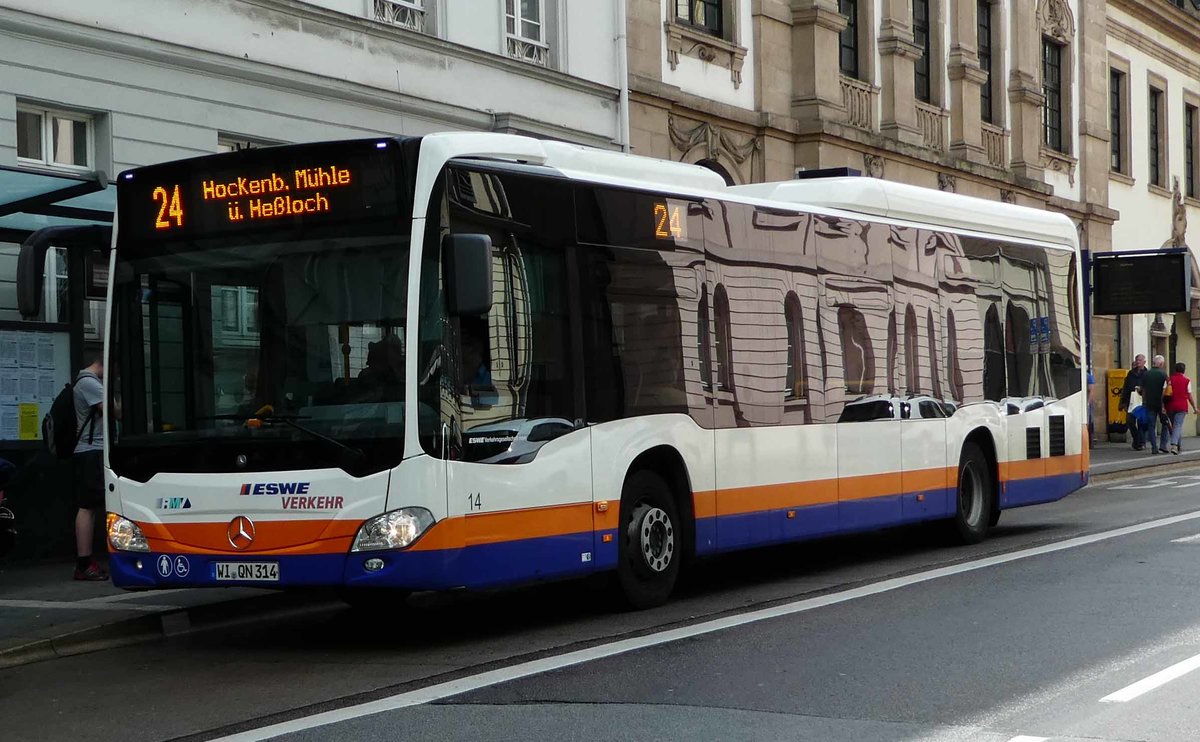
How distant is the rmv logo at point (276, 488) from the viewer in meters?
9.34

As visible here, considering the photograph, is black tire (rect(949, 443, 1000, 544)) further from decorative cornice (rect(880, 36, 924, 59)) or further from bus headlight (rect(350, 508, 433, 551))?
decorative cornice (rect(880, 36, 924, 59))

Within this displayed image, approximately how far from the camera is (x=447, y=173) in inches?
374

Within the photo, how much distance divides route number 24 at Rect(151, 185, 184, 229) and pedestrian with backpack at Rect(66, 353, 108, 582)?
3.59 meters

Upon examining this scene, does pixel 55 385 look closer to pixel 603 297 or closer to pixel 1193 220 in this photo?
pixel 603 297

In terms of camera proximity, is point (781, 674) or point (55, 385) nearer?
point (781, 674)

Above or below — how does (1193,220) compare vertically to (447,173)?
above

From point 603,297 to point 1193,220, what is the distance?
38425 millimetres

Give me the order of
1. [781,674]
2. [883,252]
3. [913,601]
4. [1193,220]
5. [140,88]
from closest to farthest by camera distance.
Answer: [781,674] < [913,601] < [883,252] < [140,88] < [1193,220]

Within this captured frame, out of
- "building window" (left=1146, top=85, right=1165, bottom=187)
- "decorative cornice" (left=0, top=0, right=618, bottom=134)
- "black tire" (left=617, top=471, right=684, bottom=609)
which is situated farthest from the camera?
"building window" (left=1146, top=85, right=1165, bottom=187)

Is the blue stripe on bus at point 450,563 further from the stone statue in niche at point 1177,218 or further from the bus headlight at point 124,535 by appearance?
the stone statue in niche at point 1177,218

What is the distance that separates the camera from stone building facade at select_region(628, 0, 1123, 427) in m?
24.8

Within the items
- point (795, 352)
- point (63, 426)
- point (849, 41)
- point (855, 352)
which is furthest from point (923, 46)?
point (63, 426)

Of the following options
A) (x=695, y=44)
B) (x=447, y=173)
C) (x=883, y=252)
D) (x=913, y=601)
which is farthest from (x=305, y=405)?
(x=695, y=44)

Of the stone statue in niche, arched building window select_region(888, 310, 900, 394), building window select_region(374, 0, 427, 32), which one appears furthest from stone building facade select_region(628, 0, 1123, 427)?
arched building window select_region(888, 310, 900, 394)
